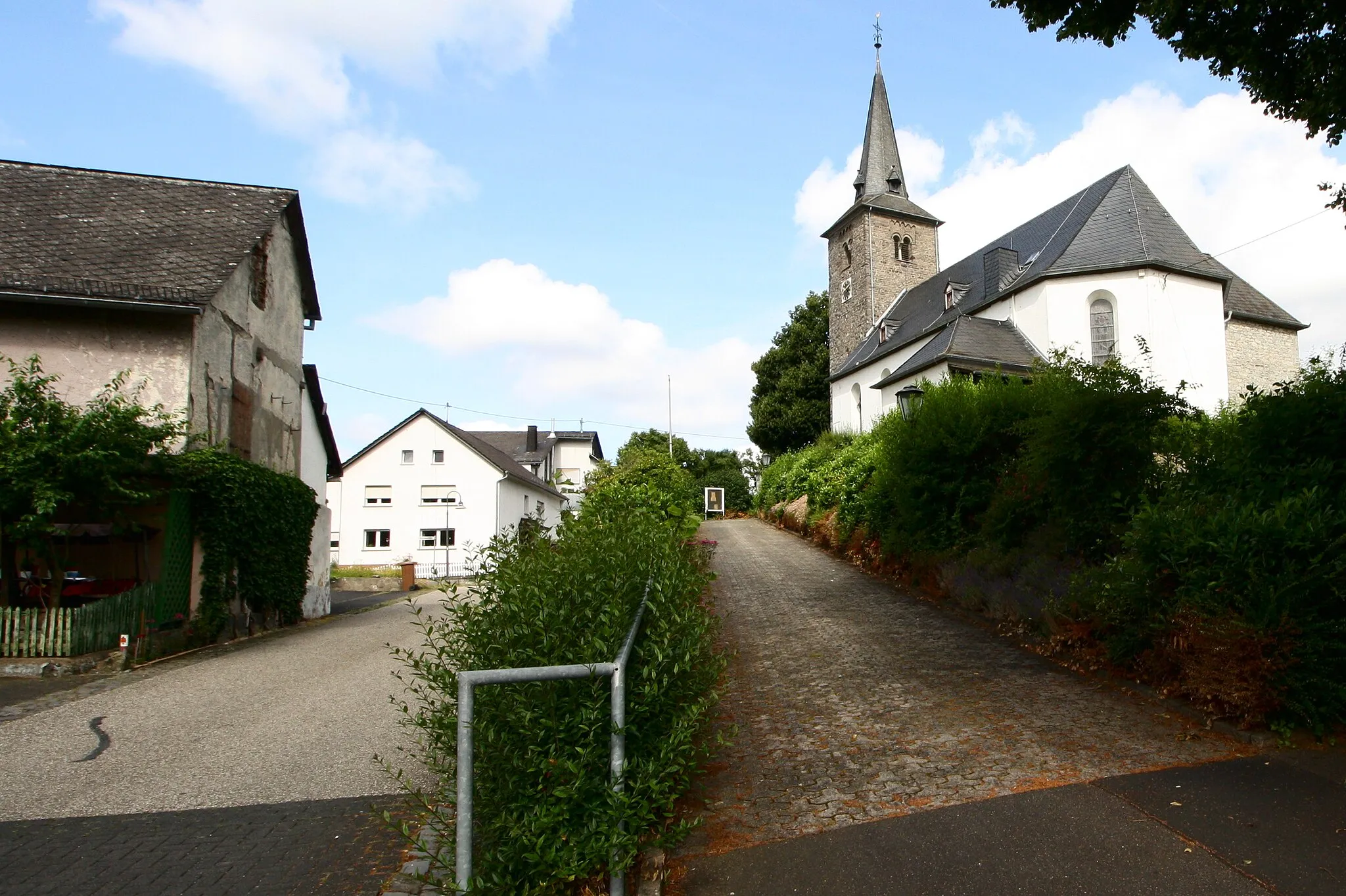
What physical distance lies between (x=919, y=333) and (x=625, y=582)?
34.3 meters

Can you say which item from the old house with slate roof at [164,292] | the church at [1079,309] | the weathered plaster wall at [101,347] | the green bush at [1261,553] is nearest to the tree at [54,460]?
the weathered plaster wall at [101,347]

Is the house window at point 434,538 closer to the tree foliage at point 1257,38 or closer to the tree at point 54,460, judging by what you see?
the tree at point 54,460

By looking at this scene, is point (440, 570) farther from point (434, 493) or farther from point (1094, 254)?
point (1094, 254)

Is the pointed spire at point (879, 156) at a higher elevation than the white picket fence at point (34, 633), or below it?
higher

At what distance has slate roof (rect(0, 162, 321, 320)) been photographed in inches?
490

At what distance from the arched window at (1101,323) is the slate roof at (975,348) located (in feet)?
7.47

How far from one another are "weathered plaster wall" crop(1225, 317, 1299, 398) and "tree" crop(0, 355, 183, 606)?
38983 mm

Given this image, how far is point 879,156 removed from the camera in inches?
1855

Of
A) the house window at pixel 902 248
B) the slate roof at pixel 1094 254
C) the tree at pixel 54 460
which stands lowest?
the tree at pixel 54 460

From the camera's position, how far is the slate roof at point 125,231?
40.8ft

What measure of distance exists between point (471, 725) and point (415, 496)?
37.2 metres

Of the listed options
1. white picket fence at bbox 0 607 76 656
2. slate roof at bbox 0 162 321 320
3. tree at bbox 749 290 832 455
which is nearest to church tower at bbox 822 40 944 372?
tree at bbox 749 290 832 455

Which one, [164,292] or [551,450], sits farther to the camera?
[551,450]

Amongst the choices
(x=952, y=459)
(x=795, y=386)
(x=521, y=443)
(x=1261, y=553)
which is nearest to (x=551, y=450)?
(x=521, y=443)
